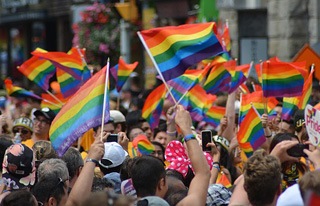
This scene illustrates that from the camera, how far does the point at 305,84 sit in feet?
37.4

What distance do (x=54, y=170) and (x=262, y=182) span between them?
5.52ft

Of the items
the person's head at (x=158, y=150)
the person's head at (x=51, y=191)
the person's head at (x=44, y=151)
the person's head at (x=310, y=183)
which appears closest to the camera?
the person's head at (x=310, y=183)

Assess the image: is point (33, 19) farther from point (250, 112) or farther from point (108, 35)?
point (250, 112)

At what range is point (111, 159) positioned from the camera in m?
8.36

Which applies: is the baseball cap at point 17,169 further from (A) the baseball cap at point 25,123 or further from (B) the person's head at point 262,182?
(A) the baseball cap at point 25,123

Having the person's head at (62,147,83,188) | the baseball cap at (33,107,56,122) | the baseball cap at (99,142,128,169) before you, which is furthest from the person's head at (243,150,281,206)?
the baseball cap at (33,107,56,122)

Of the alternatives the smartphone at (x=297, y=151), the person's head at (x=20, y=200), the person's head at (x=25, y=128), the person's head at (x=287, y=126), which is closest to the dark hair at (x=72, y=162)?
the person's head at (x=20, y=200)

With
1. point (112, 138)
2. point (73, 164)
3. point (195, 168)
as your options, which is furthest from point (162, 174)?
point (112, 138)

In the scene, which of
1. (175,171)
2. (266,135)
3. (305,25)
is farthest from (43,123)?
(305,25)

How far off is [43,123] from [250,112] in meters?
2.27

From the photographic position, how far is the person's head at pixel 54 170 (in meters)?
7.23

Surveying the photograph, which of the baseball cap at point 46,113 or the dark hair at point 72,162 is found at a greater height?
the dark hair at point 72,162

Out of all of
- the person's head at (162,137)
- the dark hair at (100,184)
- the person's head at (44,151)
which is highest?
the dark hair at (100,184)

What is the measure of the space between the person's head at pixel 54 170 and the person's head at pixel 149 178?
641mm
